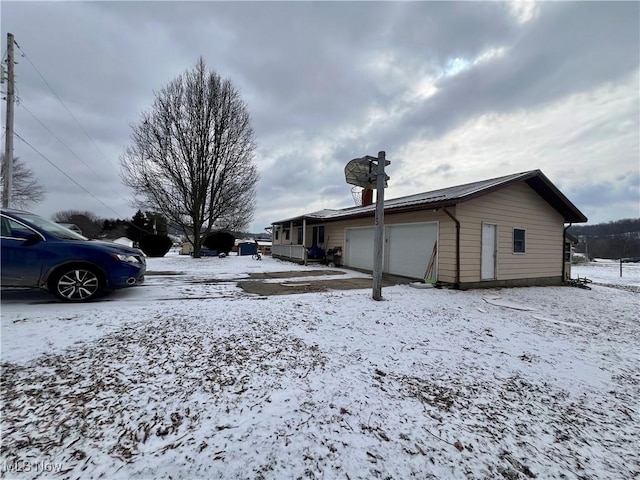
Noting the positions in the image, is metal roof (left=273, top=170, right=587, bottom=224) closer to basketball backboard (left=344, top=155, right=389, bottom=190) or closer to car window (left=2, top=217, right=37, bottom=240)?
basketball backboard (left=344, top=155, right=389, bottom=190)

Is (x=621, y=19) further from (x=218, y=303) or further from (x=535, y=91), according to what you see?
(x=218, y=303)

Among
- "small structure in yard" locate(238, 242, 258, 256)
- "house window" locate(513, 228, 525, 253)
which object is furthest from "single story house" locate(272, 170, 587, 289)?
"small structure in yard" locate(238, 242, 258, 256)

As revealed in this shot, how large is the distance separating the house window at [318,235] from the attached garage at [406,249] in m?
4.16

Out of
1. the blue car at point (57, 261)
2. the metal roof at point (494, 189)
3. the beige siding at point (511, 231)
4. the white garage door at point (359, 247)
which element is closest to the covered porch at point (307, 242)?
the white garage door at point (359, 247)

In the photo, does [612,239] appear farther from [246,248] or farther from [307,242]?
[246,248]

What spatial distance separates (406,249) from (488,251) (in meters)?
2.70

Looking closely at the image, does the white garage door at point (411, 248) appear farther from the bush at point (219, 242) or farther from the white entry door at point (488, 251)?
the bush at point (219, 242)

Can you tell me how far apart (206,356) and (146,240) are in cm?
1852

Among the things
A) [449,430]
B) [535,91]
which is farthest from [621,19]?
[449,430]

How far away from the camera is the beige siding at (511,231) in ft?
27.5

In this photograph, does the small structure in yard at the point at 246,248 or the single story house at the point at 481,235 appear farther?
the small structure in yard at the point at 246,248

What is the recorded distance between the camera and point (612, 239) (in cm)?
Answer: 4772

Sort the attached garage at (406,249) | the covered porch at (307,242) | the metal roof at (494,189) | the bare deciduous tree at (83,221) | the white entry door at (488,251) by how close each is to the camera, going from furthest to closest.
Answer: the bare deciduous tree at (83,221) < the covered porch at (307,242) < the attached garage at (406,249) < the white entry door at (488,251) < the metal roof at (494,189)

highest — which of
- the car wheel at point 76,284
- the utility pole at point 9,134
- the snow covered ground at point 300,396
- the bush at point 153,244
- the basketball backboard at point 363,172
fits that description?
the utility pole at point 9,134
